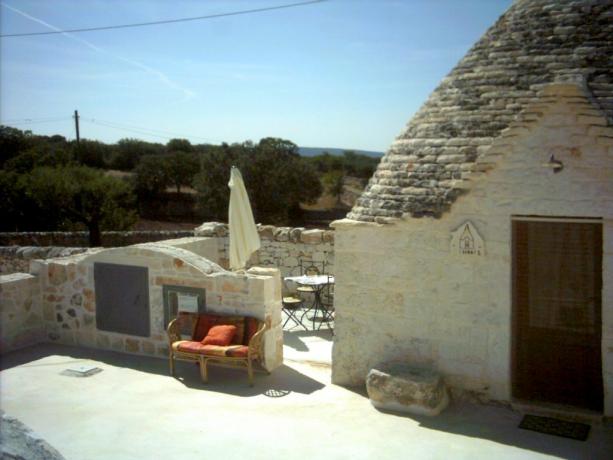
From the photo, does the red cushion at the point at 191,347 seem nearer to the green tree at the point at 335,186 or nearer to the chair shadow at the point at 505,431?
the chair shadow at the point at 505,431

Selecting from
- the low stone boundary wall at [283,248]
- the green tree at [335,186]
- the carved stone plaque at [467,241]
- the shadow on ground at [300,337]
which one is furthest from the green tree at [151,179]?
the carved stone plaque at [467,241]

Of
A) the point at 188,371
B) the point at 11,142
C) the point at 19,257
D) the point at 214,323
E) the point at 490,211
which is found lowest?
the point at 188,371

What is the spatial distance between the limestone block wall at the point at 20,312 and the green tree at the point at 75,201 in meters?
15.8

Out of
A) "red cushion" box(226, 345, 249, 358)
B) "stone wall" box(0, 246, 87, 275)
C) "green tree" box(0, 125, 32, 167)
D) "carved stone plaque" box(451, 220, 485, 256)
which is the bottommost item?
"red cushion" box(226, 345, 249, 358)

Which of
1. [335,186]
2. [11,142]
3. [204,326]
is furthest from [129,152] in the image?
[204,326]

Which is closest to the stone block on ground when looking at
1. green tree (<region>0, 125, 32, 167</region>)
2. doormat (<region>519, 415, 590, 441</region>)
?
doormat (<region>519, 415, 590, 441</region>)

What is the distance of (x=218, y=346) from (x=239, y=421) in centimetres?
134

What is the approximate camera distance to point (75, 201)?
26.4 meters

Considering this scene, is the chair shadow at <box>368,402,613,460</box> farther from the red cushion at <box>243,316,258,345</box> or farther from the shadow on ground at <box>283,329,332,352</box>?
the shadow on ground at <box>283,329,332,352</box>

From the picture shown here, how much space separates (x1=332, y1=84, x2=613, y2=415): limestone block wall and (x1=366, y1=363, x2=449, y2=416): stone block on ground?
331 millimetres

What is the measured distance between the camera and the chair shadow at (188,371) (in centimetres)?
790

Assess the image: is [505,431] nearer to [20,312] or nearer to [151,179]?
[20,312]

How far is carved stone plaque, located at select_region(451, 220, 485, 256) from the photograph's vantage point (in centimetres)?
691

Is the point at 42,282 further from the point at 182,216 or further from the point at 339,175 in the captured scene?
the point at 339,175
